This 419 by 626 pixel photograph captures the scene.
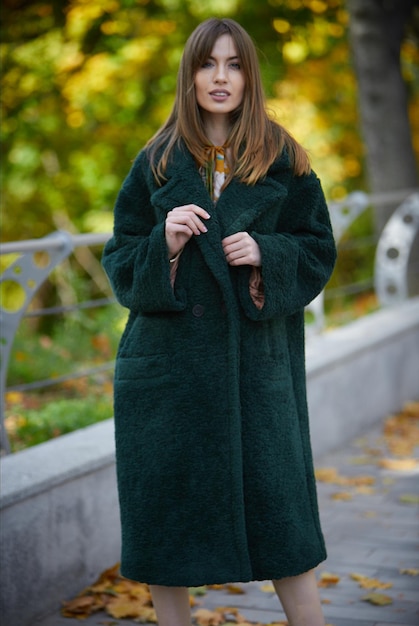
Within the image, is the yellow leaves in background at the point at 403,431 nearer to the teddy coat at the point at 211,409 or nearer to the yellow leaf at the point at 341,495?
the yellow leaf at the point at 341,495

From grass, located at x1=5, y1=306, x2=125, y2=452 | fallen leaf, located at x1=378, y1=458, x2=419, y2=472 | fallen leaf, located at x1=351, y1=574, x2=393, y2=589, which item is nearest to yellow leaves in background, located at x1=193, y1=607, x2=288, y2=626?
fallen leaf, located at x1=351, y1=574, x2=393, y2=589

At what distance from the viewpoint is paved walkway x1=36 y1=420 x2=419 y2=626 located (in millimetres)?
3674

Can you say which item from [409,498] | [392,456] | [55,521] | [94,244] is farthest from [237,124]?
[392,456]

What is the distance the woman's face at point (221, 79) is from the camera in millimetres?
2844

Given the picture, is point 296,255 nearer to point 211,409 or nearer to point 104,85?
point 211,409

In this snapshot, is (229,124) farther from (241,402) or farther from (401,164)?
(401,164)

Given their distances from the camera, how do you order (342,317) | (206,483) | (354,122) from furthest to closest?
(354,122) → (342,317) → (206,483)

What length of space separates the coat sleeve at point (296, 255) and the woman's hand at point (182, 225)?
0.15 meters

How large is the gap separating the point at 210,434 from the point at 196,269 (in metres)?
0.44

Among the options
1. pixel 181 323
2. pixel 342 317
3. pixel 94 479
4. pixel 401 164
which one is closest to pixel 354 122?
pixel 401 164

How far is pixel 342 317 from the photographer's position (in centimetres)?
812

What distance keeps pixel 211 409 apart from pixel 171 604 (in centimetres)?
57

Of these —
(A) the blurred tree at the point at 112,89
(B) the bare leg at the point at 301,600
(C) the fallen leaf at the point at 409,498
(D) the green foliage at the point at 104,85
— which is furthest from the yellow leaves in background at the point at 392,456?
(D) the green foliage at the point at 104,85

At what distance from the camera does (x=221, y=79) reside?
9.29ft
